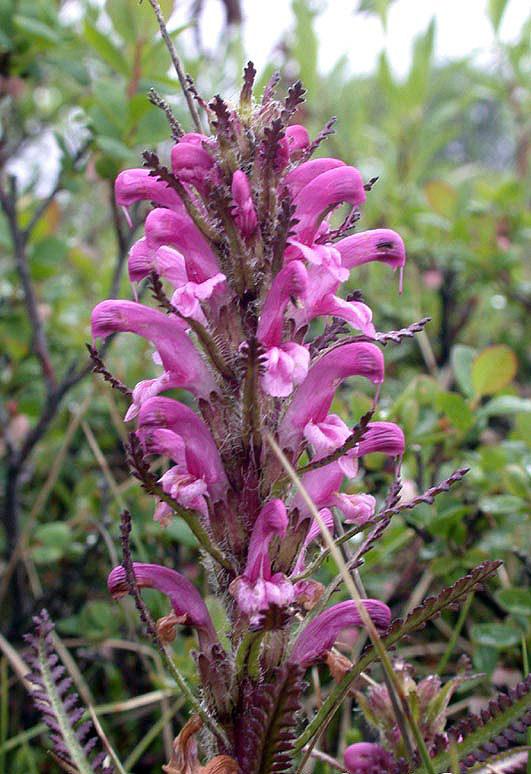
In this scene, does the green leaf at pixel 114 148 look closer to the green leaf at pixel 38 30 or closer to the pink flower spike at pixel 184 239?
the green leaf at pixel 38 30

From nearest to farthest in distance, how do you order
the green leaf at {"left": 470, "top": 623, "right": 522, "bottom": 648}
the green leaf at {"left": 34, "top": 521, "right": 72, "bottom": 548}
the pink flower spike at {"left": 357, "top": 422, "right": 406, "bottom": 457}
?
the pink flower spike at {"left": 357, "top": 422, "right": 406, "bottom": 457}
the green leaf at {"left": 470, "top": 623, "right": 522, "bottom": 648}
the green leaf at {"left": 34, "top": 521, "right": 72, "bottom": 548}

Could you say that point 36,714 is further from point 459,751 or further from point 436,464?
point 459,751

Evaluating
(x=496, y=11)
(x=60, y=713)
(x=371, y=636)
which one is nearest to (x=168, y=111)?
(x=371, y=636)

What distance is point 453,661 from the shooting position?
72.4 inches

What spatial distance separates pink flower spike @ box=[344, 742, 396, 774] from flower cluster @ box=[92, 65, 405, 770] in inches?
7.4

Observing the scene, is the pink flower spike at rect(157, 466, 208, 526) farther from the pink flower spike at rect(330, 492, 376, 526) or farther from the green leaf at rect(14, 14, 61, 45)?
the green leaf at rect(14, 14, 61, 45)

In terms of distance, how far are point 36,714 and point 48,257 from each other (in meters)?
1.19

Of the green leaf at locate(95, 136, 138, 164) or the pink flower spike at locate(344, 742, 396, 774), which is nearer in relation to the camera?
the pink flower spike at locate(344, 742, 396, 774)

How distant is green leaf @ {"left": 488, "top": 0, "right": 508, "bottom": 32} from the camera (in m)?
2.52

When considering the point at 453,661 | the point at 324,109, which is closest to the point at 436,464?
the point at 453,661

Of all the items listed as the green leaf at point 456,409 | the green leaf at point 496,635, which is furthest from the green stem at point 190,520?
the green leaf at point 456,409

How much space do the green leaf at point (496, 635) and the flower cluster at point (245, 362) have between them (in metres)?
0.46

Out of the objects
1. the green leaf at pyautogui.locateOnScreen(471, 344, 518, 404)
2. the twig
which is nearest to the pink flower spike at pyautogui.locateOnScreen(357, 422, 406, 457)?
the twig

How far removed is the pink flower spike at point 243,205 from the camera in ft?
2.75
